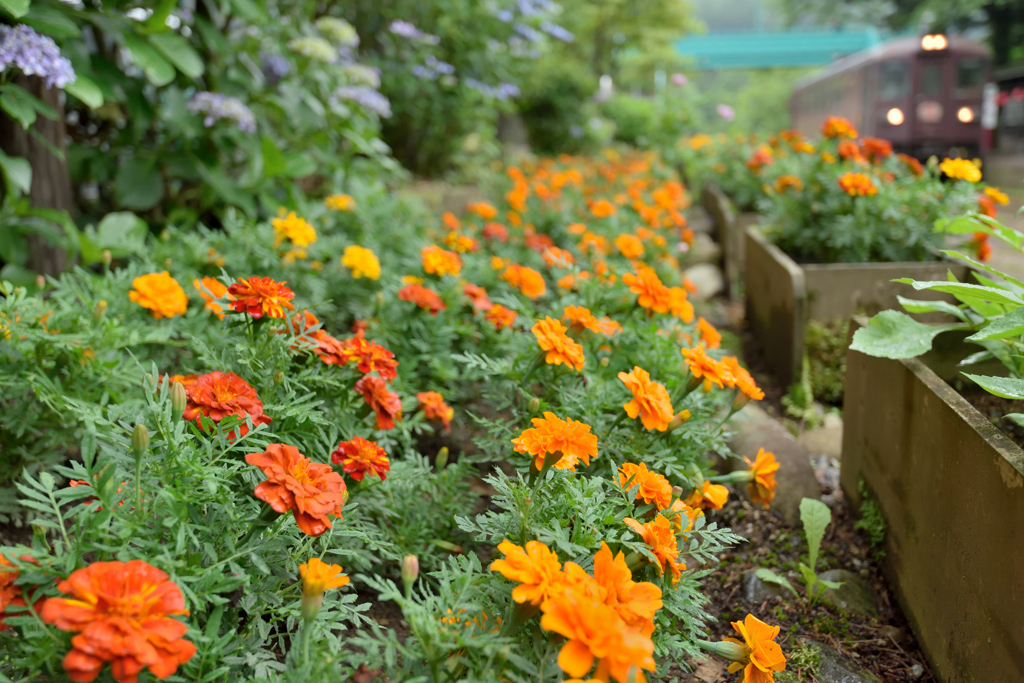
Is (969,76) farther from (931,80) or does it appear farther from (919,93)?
(919,93)

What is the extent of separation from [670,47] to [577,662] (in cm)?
1937

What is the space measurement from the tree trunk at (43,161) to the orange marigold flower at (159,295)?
1186 millimetres

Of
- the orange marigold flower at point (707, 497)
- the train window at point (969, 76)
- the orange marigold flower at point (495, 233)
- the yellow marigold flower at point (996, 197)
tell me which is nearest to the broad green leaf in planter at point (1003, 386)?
the orange marigold flower at point (707, 497)

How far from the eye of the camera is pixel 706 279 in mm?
4922

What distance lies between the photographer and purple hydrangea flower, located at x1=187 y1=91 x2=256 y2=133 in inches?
123

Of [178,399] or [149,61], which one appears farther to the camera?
[149,61]

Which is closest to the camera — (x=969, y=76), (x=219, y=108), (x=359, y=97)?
(x=219, y=108)

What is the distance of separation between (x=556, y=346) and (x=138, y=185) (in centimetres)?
251

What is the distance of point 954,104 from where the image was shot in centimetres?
661

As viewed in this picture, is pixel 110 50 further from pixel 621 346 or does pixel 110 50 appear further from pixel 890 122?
pixel 890 122

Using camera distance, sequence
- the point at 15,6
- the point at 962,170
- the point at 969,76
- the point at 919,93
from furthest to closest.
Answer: the point at 919,93 → the point at 969,76 → the point at 962,170 → the point at 15,6

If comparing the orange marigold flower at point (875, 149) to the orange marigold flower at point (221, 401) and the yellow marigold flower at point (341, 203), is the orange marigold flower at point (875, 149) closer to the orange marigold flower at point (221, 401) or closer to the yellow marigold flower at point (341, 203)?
the yellow marigold flower at point (341, 203)

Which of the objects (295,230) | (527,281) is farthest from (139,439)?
(527,281)

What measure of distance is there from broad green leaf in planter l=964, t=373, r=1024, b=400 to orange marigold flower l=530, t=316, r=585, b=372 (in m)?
0.78
